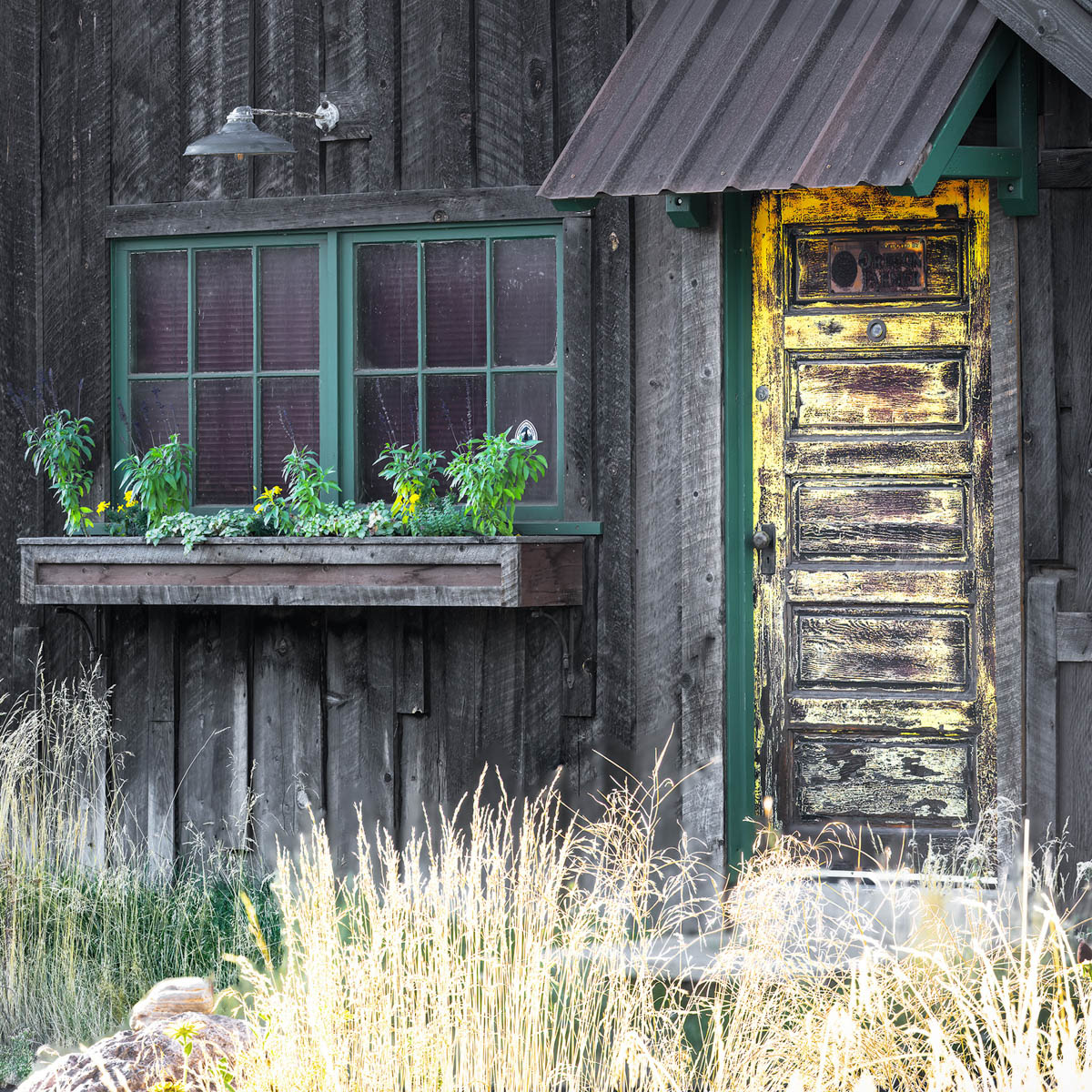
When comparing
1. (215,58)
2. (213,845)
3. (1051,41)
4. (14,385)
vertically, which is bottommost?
(213,845)

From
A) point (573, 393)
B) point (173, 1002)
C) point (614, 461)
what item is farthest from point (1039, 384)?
point (173, 1002)

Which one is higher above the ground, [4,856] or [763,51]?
[763,51]

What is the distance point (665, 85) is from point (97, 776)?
3579mm

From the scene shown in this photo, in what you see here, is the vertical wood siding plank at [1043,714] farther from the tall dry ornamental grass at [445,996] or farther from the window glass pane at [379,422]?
the window glass pane at [379,422]

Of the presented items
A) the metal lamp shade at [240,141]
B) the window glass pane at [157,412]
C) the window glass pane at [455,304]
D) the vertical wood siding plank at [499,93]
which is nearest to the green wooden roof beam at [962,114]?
the vertical wood siding plank at [499,93]

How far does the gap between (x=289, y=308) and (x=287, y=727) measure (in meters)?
1.70

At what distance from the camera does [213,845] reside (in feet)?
20.0

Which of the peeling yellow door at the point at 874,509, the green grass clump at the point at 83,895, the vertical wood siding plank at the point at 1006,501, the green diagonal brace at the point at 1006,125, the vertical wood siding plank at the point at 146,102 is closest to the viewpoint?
the green diagonal brace at the point at 1006,125

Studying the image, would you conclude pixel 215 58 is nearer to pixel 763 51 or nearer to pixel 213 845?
pixel 763 51

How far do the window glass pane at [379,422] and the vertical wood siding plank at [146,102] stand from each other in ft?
3.91

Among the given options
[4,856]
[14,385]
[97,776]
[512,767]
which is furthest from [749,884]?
[14,385]

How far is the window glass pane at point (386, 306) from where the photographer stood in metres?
5.96

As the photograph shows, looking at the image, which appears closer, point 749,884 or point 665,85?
point 749,884

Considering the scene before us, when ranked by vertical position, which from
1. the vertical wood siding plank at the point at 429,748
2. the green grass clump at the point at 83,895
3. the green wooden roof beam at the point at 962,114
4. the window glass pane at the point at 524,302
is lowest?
the green grass clump at the point at 83,895
